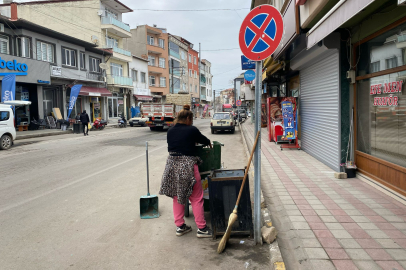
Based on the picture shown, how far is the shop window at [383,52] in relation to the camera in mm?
5246

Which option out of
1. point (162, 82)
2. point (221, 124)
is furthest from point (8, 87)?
point (162, 82)

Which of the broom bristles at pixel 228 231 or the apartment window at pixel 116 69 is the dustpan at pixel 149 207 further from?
the apartment window at pixel 116 69

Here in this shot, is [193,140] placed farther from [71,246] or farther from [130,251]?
[71,246]

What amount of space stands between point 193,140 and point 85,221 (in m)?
2.21

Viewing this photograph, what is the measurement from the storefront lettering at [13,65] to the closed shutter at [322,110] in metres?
19.0

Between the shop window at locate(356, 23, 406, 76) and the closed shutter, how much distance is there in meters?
0.79

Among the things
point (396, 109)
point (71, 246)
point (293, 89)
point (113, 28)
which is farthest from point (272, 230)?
point (113, 28)

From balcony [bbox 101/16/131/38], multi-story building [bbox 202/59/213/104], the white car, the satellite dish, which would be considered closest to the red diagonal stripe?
the white car

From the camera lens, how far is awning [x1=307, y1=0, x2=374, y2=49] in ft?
13.4

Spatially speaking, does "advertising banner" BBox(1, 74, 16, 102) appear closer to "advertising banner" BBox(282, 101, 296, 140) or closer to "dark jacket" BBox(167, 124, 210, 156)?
"advertising banner" BBox(282, 101, 296, 140)

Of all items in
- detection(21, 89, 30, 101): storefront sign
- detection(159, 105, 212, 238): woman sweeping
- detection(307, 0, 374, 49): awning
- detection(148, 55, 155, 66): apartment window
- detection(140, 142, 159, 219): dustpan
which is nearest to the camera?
detection(307, 0, 374, 49): awning

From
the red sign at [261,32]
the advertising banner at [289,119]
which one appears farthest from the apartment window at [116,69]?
the red sign at [261,32]

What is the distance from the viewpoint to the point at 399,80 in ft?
17.4

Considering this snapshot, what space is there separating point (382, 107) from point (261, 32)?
135 inches
